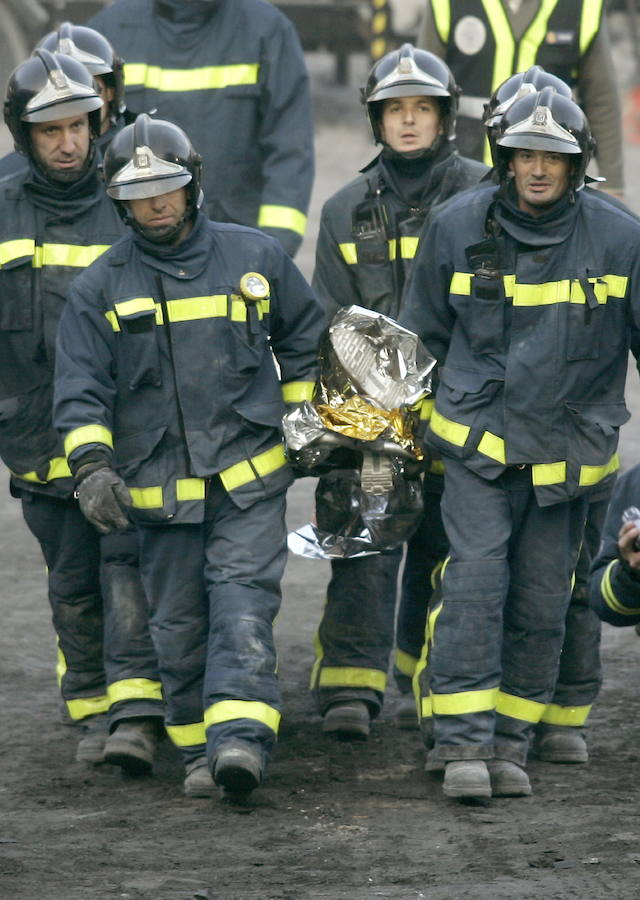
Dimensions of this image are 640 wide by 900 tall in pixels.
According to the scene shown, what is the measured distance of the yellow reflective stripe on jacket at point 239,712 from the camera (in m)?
5.13

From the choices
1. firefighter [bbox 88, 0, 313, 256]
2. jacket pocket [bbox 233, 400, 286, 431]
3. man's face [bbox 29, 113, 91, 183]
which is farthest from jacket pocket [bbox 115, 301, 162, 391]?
firefighter [bbox 88, 0, 313, 256]

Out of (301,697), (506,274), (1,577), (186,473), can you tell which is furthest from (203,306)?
(1,577)

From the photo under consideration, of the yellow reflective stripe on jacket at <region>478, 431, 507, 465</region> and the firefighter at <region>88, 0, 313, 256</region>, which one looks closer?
the yellow reflective stripe on jacket at <region>478, 431, 507, 465</region>

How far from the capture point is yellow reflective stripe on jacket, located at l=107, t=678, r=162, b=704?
5.63m

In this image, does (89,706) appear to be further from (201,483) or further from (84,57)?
(84,57)

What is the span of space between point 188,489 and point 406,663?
1285 millimetres

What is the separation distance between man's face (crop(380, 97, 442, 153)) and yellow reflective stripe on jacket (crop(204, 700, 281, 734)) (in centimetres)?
182

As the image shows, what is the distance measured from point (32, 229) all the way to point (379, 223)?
3.56 ft

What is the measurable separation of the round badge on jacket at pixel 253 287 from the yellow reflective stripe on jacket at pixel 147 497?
1.96ft

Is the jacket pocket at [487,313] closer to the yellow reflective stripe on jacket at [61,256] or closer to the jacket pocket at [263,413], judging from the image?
the jacket pocket at [263,413]

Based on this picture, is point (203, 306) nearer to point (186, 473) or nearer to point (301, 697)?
point (186, 473)

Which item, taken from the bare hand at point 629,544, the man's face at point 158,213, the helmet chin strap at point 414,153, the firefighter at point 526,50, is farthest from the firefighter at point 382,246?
the firefighter at point 526,50

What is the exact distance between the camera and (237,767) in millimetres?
4980

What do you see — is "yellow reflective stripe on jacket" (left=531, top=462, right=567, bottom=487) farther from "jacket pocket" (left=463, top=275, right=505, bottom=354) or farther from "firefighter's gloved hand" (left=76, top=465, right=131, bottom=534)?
"firefighter's gloved hand" (left=76, top=465, right=131, bottom=534)
